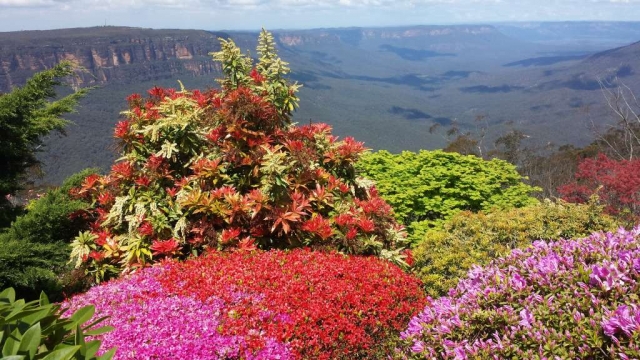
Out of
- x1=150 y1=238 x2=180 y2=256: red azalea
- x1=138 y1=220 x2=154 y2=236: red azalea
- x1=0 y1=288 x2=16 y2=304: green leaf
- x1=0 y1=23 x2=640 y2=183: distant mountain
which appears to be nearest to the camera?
x1=0 y1=288 x2=16 y2=304: green leaf

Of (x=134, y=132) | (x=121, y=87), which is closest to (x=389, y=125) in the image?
(x=121, y=87)

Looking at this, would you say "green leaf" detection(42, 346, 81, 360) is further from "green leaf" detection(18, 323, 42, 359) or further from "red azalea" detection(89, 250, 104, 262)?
"red azalea" detection(89, 250, 104, 262)

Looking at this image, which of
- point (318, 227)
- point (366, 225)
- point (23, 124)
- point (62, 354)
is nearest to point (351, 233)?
point (366, 225)

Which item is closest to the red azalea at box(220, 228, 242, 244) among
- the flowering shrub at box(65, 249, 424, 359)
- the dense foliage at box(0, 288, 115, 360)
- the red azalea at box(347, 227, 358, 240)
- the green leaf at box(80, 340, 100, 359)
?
the flowering shrub at box(65, 249, 424, 359)

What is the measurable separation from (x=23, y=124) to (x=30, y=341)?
4.50 metres

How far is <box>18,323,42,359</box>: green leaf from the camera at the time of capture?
62.4 inches

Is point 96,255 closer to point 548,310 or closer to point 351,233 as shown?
point 351,233

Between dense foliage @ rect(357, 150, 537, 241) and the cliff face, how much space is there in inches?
3047

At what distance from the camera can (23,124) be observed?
17.0ft

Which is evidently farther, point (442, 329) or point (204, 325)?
point (204, 325)

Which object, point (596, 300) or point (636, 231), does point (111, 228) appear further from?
point (636, 231)

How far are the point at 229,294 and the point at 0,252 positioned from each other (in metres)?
2.38

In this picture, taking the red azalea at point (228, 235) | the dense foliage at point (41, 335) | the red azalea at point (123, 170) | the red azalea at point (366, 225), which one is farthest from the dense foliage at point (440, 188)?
the dense foliage at point (41, 335)

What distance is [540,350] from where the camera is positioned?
2.38 m
